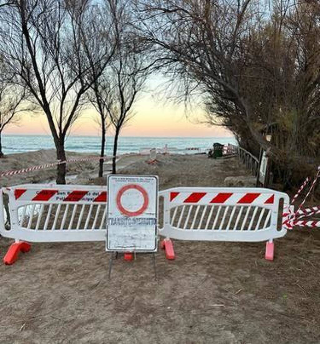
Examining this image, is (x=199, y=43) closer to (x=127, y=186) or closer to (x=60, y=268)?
(x=127, y=186)

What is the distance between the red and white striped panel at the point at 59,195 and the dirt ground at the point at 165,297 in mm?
840

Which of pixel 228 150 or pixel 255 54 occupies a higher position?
pixel 255 54

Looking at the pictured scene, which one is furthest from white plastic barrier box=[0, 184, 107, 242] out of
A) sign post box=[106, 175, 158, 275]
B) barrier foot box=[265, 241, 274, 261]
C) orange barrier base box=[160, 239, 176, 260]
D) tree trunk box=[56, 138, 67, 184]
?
tree trunk box=[56, 138, 67, 184]

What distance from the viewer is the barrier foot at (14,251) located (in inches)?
181

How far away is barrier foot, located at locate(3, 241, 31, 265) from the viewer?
459cm

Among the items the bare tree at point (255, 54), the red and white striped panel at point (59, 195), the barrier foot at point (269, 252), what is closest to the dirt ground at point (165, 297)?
the barrier foot at point (269, 252)

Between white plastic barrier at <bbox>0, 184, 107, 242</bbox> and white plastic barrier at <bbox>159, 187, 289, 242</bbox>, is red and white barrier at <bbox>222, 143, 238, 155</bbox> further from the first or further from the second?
white plastic barrier at <bbox>0, 184, 107, 242</bbox>

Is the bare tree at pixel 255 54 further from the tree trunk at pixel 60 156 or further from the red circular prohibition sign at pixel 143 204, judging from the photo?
the tree trunk at pixel 60 156

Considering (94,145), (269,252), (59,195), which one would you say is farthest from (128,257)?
(94,145)

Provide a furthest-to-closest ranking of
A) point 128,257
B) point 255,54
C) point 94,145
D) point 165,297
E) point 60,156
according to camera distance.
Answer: point 94,145 → point 60,156 → point 255,54 → point 128,257 → point 165,297

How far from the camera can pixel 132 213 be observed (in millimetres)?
4398

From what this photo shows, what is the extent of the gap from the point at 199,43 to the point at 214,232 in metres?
4.13

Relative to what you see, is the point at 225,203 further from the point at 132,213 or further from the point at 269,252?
the point at 132,213

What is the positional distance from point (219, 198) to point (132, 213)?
1280 mm
